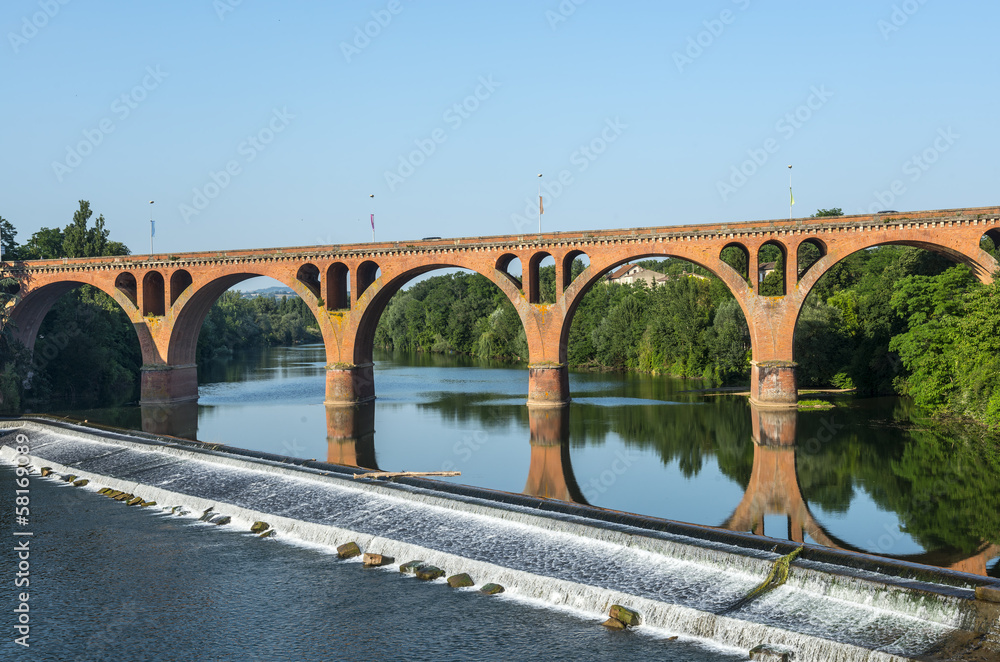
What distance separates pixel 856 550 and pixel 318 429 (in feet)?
84.5

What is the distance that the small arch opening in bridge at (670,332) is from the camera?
5186 cm

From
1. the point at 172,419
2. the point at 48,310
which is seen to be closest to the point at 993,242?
the point at 172,419

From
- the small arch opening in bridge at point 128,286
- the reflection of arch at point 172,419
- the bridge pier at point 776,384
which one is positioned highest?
the small arch opening in bridge at point 128,286

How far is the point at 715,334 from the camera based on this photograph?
180ft

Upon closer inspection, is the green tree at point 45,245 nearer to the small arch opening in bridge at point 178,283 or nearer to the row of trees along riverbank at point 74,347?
the row of trees along riverbank at point 74,347

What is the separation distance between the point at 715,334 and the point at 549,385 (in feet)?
56.8

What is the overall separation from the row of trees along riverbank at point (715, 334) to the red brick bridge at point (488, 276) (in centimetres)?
321

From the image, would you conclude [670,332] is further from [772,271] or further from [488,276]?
[488,276]

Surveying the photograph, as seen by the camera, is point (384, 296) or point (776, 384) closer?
point (776, 384)

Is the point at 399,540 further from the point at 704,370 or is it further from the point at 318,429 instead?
the point at 704,370

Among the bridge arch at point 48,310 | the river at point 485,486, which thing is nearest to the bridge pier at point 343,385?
the river at point 485,486

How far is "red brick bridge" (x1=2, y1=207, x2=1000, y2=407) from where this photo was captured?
127 ft

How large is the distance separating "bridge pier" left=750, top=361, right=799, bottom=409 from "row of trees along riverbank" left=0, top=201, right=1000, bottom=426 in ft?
16.6

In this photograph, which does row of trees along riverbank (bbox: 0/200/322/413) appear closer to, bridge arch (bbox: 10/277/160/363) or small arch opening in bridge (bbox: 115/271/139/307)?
bridge arch (bbox: 10/277/160/363)
